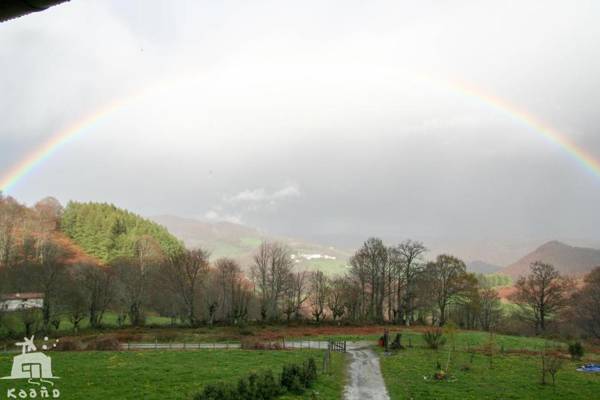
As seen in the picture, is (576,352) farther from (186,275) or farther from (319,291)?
(186,275)

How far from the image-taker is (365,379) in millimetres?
33031

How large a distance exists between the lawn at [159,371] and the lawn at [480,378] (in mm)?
4974

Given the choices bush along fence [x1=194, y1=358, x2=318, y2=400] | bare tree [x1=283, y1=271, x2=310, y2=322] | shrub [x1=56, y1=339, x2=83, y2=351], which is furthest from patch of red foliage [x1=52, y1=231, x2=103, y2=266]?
bush along fence [x1=194, y1=358, x2=318, y2=400]

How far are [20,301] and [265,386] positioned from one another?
250 ft

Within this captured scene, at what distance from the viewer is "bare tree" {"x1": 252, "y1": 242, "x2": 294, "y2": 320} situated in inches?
4203

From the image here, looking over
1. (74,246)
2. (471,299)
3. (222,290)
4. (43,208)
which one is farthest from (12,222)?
(471,299)

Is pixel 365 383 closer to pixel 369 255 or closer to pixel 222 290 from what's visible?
pixel 369 255

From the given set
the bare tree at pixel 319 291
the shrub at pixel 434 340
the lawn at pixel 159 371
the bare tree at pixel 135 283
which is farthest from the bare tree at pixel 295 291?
the lawn at pixel 159 371

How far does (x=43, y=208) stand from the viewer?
161 metres

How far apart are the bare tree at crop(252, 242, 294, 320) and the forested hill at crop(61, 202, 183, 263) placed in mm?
39020

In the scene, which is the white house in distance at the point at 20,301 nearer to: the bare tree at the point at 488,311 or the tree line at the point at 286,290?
the tree line at the point at 286,290

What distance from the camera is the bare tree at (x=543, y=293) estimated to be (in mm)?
92375

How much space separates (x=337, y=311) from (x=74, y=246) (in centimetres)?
10251
